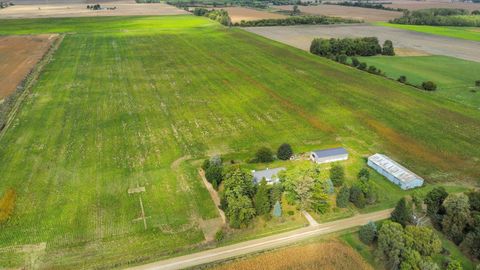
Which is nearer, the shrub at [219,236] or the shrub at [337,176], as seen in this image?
the shrub at [219,236]

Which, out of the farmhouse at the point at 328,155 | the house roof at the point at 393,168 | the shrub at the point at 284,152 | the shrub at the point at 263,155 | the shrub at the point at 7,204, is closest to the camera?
the shrub at the point at 7,204

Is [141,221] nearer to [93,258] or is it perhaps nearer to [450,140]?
[93,258]

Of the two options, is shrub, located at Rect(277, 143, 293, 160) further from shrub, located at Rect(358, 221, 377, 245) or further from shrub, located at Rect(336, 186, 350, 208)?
shrub, located at Rect(358, 221, 377, 245)

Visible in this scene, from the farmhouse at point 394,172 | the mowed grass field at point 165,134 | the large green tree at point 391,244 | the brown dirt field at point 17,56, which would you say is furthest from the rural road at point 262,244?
the brown dirt field at point 17,56

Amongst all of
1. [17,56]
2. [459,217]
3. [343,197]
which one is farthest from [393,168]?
[17,56]

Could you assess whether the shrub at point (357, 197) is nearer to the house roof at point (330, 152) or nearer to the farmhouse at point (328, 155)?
the farmhouse at point (328, 155)

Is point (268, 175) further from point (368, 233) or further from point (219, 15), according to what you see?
point (219, 15)

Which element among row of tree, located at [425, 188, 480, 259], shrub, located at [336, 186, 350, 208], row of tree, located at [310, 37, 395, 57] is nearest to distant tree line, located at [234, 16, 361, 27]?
row of tree, located at [310, 37, 395, 57]
